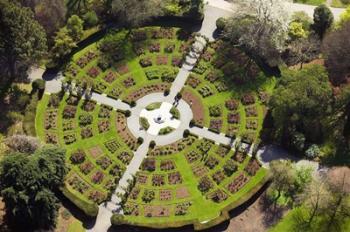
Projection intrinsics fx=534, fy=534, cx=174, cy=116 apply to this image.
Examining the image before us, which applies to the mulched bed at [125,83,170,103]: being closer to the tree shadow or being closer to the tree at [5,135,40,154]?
the tree at [5,135,40,154]

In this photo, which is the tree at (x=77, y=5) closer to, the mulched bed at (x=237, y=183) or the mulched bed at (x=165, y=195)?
the mulched bed at (x=165, y=195)

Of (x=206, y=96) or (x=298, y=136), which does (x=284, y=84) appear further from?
(x=206, y=96)

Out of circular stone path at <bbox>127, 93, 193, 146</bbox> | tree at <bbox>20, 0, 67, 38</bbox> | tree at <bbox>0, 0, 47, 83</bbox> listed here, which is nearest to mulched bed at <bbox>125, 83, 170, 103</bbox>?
circular stone path at <bbox>127, 93, 193, 146</bbox>

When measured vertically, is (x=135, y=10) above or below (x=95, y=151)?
above

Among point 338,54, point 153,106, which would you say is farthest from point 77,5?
point 338,54

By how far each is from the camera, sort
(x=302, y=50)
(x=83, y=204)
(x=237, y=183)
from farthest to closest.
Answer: (x=302, y=50)
(x=237, y=183)
(x=83, y=204)

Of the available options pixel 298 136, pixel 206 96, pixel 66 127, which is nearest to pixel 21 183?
pixel 66 127

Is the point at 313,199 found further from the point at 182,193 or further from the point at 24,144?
the point at 24,144
